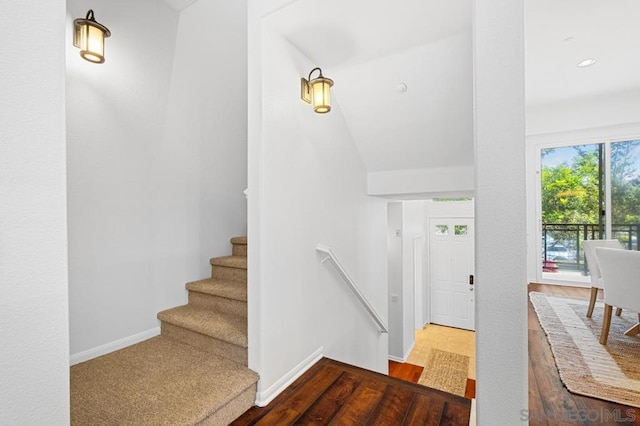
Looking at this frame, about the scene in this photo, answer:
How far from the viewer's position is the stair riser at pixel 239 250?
300cm

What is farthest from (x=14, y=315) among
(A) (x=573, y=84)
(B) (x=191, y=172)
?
(A) (x=573, y=84)

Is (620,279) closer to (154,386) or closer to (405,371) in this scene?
(154,386)

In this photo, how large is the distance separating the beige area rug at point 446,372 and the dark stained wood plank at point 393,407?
3.18m

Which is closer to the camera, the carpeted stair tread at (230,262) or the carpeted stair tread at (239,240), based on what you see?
the carpeted stair tread at (230,262)

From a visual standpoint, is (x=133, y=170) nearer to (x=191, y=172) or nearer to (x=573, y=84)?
(x=191, y=172)

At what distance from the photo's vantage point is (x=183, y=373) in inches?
72.5

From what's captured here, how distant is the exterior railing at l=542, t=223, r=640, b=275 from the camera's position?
4805 millimetres

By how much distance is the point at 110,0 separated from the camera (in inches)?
82.4

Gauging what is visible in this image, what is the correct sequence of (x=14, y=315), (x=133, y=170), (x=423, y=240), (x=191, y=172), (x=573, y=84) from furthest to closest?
(x=423, y=240) → (x=573, y=84) → (x=191, y=172) → (x=133, y=170) → (x=14, y=315)

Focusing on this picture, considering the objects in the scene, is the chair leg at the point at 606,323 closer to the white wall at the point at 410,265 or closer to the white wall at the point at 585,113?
the white wall at the point at 410,265

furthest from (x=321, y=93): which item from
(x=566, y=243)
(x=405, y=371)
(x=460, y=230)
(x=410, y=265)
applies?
(x=460, y=230)

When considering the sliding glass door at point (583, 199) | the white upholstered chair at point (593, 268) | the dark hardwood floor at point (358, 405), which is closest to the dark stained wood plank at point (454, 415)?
the dark hardwood floor at point (358, 405)

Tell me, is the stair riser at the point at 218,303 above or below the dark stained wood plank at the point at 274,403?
above

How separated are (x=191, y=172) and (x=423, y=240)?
5.41m
